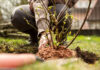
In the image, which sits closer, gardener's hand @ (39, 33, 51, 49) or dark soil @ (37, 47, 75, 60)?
dark soil @ (37, 47, 75, 60)

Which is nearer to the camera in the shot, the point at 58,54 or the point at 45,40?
the point at 58,54

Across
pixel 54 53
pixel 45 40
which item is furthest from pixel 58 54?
pixel 45 40

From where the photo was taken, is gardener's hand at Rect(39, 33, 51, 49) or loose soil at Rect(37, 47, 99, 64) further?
gardener's hand at Rect(39, 33, 51, 49)

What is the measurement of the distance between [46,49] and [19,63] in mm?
840

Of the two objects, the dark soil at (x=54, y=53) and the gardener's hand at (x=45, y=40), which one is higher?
the gardener's hand at (x=45, y=40)

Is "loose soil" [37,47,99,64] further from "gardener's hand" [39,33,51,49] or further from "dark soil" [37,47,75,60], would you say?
"gardener's hand" [39,33,51,49]

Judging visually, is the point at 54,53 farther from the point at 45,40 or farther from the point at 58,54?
the point at 45,40

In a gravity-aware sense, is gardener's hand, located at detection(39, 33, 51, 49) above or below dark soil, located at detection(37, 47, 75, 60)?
above

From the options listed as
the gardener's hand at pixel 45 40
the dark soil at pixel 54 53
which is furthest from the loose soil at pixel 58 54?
the gardener's hand at pixel 45 40

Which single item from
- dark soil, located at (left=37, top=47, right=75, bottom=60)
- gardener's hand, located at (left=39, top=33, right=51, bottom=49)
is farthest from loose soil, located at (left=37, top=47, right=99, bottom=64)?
gardener's hand, located at (left=39, top=33, right=51, bottom=49)

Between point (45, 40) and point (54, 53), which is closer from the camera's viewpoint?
point (54, 53)

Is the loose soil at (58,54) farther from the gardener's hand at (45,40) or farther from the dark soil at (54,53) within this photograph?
the gardener's hand at (45,40)

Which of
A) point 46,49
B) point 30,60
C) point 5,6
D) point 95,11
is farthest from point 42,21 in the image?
point 95,11

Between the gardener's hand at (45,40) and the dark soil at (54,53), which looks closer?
the dark soil at (54,53)
